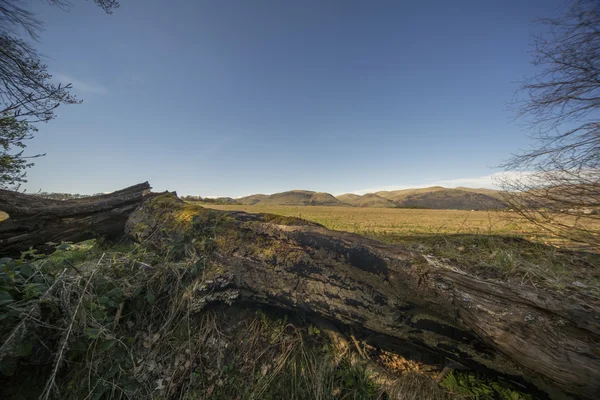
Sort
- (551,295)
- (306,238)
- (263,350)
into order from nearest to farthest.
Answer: (551,295) → (263,350) → (306,238)

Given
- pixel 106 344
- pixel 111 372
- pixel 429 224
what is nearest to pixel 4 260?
pixel 106 344

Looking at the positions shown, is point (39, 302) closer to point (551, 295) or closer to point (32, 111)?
point (551, 295)

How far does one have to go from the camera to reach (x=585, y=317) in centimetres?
153

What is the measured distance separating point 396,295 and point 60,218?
675 cm

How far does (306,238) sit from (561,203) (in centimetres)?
555

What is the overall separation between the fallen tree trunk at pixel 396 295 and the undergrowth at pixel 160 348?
340mm

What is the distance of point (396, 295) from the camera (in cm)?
227

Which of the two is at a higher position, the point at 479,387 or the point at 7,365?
the point at 7,365

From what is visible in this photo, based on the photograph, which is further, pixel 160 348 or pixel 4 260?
pixel 160 348

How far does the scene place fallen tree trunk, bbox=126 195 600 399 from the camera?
1.58 metres

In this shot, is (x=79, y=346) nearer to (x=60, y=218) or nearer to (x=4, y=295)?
(x=4, y=295)

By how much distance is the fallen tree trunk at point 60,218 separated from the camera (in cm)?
416

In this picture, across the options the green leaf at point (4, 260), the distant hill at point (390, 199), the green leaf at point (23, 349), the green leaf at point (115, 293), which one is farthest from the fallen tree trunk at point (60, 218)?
the distant hill at point (390, 199)

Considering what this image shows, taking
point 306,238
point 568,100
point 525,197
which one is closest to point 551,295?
point 306,238
